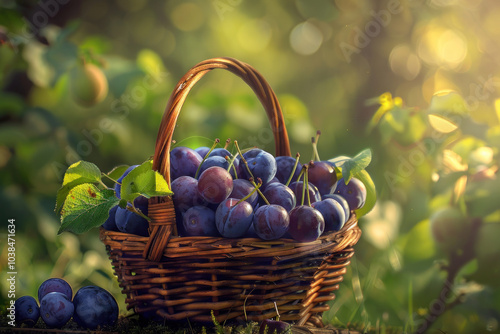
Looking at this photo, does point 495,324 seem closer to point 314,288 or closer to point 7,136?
point 314,288

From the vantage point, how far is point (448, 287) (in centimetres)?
116

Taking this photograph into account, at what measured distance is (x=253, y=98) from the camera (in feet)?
5.39

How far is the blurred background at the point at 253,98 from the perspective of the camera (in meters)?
1.31

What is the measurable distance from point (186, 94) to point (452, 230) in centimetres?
64

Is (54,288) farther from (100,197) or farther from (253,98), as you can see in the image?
(253,98)

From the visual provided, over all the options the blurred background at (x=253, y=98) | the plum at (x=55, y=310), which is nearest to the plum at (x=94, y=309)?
the plum at (x=55, y=310)

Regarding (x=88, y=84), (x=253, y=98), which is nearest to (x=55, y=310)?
(x=88, y=84)

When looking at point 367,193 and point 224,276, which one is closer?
point 224,276

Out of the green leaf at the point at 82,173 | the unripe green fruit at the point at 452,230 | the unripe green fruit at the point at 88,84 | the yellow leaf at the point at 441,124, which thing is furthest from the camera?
the unripe green fruit at the point at 88,84

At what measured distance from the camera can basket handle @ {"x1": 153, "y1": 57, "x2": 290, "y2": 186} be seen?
37.6 inches

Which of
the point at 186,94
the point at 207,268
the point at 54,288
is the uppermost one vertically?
the point at 186,94

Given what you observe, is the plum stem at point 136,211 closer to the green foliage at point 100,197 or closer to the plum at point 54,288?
the green foliage at point 100,197

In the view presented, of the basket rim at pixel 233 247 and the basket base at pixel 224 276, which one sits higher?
the basket rim at pixel 233 247

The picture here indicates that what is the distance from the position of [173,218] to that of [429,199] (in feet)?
2.15
